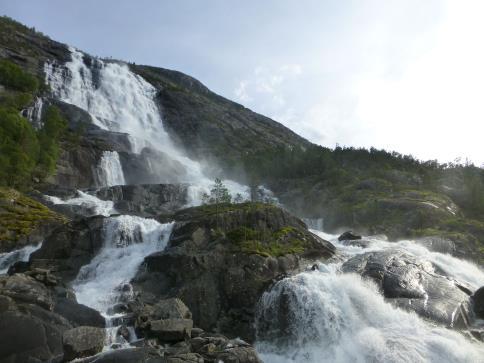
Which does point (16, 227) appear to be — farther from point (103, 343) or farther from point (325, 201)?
point (325, 201)

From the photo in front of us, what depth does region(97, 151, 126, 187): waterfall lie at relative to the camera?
224 ft

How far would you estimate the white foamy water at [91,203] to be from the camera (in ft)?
161

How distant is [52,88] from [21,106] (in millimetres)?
21819

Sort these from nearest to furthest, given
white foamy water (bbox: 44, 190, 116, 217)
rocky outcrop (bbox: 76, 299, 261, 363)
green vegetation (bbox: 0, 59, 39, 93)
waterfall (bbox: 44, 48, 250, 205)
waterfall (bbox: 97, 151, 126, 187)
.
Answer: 1. rocky outcrop (bbox: 76, 299, 261, 363)
2. white foamy water (bbox: 44, 190, 116, 217)
3. waterfall (bbox: 97, 151, 126, 187)
4. green vegetation (bbox: 0, 59, 39, 93)
5. waterfall (bbox: 44, 48, 250, 205)

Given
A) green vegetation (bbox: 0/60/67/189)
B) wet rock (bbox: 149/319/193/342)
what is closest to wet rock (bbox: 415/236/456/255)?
wet rock (bbox: 149/319/193/342)

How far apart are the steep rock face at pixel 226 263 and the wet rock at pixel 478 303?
1067 cm

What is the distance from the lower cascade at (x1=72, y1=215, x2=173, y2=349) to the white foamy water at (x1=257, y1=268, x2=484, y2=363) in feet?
31.4

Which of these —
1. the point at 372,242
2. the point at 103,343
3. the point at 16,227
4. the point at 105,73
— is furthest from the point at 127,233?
the point at 105,73

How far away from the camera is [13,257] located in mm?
35625

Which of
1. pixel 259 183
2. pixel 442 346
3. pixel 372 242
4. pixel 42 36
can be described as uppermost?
pixel 42 36

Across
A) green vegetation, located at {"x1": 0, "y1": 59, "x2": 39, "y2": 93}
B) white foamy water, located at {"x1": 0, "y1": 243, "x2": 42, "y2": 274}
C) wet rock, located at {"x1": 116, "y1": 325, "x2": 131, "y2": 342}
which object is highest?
green vegetation, located at {"x1": 0, "y1": 59, "x2": 39, "y2": 93}

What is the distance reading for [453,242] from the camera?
48.4 m

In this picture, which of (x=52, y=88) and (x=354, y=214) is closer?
(x=354, y=214)

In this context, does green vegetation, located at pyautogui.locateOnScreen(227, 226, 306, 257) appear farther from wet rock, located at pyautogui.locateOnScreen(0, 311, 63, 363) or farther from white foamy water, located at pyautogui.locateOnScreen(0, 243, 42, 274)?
white foamy water, located at pyautogui.locateOnScreen(0, 243, 42, 274)
